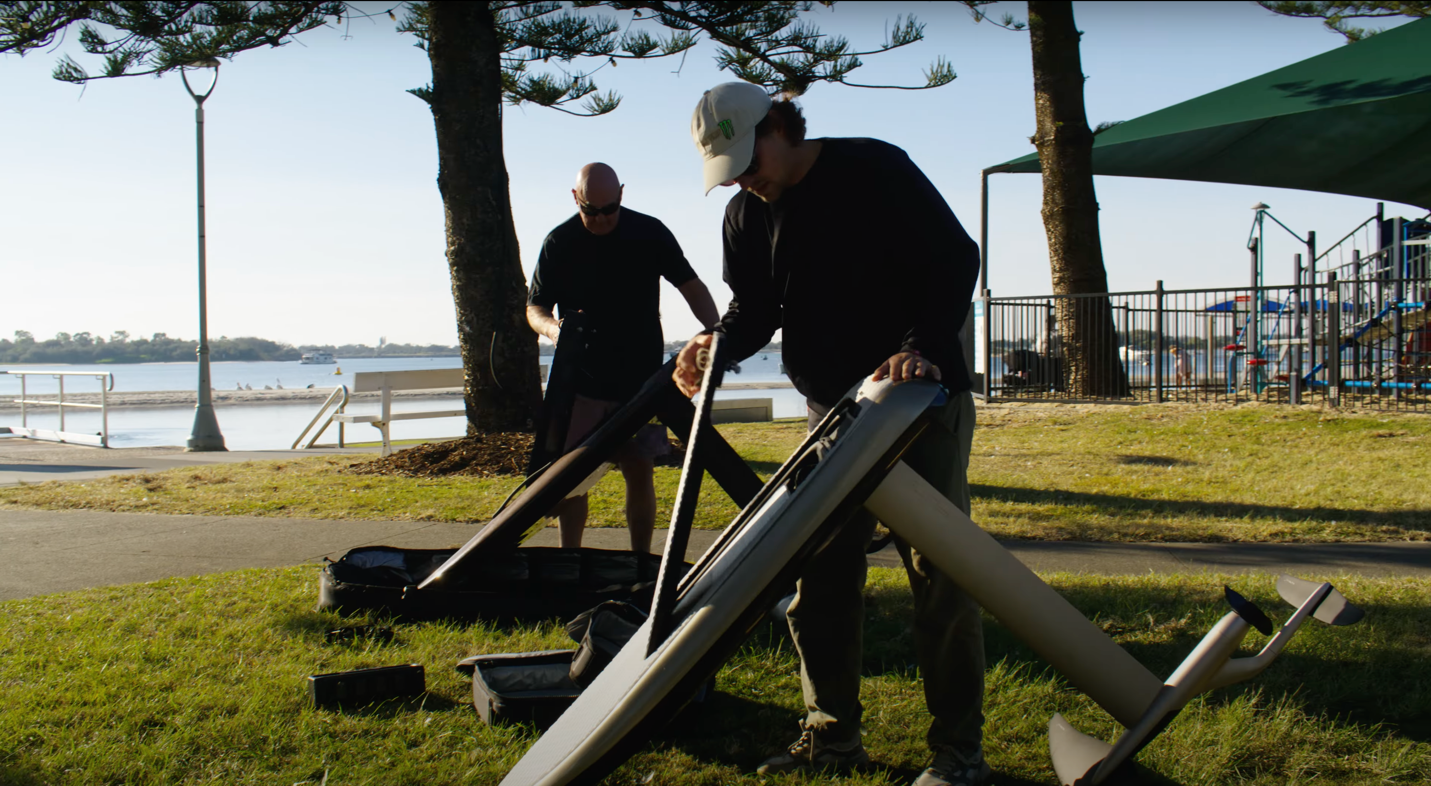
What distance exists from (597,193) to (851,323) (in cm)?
191

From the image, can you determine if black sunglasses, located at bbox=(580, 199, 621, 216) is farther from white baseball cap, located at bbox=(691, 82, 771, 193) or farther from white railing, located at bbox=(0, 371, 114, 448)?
white railing, located at bbox=(0, 371, 114, 448)

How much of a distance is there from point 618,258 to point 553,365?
548 millimetres

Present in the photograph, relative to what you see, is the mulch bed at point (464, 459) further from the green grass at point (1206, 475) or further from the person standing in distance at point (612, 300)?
the person standing in distance at point (612, 300)

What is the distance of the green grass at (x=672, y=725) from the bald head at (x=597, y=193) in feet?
5.76

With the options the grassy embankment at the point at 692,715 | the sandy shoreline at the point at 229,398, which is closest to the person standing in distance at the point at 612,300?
the grassy embankment at the point at 692,715

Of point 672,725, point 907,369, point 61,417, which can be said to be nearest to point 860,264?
point 907,369

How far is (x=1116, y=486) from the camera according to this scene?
23.6 feet

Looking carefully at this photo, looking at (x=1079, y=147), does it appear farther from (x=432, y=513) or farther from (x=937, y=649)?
(x=937, y=649)

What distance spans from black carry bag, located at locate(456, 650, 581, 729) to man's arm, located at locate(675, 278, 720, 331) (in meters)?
1.75

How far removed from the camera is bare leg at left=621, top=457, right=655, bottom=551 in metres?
4.44

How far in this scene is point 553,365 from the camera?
4340 millimetres

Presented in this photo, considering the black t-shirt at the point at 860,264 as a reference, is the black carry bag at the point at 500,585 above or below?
below

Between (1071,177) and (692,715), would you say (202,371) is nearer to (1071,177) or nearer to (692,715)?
(1071,177)

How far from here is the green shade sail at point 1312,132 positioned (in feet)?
35.2
